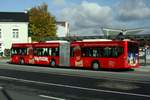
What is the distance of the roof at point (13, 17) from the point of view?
8575 centimetres

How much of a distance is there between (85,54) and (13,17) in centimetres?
5153

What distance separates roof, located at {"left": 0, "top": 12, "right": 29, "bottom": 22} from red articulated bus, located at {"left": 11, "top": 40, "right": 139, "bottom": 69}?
3841 centimetres

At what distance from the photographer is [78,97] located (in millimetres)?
15656

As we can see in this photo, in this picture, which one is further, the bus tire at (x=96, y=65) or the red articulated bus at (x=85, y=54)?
the bus tire at (x=96, y=65)

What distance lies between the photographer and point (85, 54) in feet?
127

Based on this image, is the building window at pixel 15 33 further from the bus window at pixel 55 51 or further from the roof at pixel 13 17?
the bus window at pixel 55 51

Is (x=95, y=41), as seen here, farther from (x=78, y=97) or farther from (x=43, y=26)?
(x=43, y=26)

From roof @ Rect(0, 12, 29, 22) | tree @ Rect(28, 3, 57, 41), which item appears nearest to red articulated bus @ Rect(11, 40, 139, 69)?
roof @ Rect(0, 12, 29, 22)

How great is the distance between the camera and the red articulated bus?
116 ft

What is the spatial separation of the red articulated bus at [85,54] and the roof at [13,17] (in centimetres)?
3841

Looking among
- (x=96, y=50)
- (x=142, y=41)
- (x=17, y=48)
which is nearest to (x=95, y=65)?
(x=96, y=50)

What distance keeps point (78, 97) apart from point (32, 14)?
88340 millimetres

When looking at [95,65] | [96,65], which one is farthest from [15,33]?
[96,65]

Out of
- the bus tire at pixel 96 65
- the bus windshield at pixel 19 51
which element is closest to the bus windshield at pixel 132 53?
the bus tire at pixel 96 65
